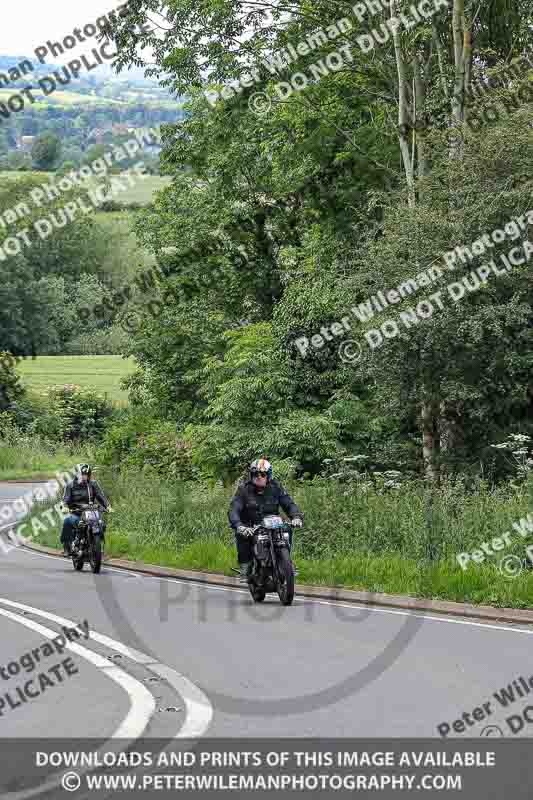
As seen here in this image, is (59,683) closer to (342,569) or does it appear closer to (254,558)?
(254,558)

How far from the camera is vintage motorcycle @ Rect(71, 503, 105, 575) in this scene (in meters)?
23.2

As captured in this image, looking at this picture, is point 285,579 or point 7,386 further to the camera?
point 7,386

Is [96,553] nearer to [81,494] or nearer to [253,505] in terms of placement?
[81,494]

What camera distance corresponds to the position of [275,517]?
650 inches

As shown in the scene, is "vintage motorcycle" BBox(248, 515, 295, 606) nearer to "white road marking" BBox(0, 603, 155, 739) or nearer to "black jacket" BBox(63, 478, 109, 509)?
"white road marking" BBox(0, 603, 155, 739)

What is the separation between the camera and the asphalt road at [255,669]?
8617 mm

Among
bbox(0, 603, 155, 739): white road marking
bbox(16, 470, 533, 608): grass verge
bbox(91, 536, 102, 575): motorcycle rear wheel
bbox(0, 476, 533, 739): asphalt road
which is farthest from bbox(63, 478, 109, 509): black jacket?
bbox(0, 603, 155, 739): white road marking

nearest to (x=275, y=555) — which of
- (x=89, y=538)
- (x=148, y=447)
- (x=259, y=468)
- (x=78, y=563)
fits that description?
(x=259, y=468)

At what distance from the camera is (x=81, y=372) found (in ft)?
320

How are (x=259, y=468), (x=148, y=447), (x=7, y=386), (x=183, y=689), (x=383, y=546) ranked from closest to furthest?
1. (x=183, y=689)
2. (x=259, y=468)
3. (x=383, y=546)
4. (x=148, y=447)
5. (x=7, y=386)

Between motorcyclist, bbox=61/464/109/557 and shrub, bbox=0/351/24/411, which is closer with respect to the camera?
motorcyclist, bbox=61/464/109/557

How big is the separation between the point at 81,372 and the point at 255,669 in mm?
87377

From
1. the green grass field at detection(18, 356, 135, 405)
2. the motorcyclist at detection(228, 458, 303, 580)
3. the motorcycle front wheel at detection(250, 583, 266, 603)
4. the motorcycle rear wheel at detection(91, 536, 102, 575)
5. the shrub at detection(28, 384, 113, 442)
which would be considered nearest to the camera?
the motorcyclist at detection(228, 458, 303, 580)

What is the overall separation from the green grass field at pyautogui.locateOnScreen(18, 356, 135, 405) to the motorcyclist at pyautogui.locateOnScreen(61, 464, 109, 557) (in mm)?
55806
